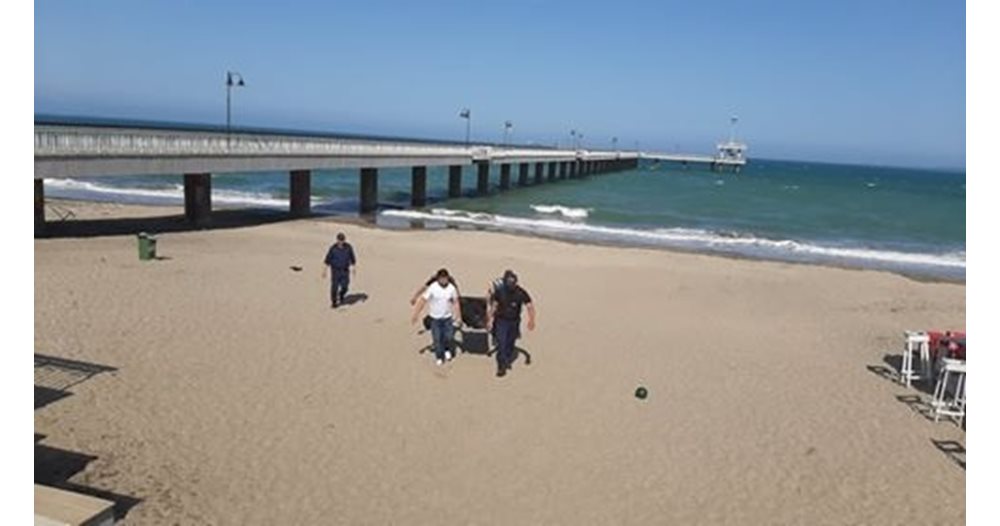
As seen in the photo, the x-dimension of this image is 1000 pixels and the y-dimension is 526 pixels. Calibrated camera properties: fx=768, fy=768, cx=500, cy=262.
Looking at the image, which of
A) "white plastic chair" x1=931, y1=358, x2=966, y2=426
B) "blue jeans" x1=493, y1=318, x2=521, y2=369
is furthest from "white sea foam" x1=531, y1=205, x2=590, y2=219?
"white plastic chair" x1=931, y1=358, x2=966, y2=426

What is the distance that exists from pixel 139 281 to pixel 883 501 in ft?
38.8

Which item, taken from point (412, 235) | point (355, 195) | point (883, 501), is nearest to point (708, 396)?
point (883, 501)

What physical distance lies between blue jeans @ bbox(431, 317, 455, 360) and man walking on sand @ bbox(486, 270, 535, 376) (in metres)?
0.53

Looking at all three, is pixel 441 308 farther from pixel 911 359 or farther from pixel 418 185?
pixel 418 185

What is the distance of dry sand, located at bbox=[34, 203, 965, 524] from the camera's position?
592cm

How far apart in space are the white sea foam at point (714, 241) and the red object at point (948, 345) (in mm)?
→ 15848

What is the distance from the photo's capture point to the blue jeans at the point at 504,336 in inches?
344

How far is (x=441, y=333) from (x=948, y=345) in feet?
19.8

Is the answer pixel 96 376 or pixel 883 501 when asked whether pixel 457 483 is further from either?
pixel 96 376

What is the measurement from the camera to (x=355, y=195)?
42531 millimetres

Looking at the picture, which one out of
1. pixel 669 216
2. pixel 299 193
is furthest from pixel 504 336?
pixel 669 216

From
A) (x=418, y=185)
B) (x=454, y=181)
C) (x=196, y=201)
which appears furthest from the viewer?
(x=454, y=181)

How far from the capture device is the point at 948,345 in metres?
9.12
